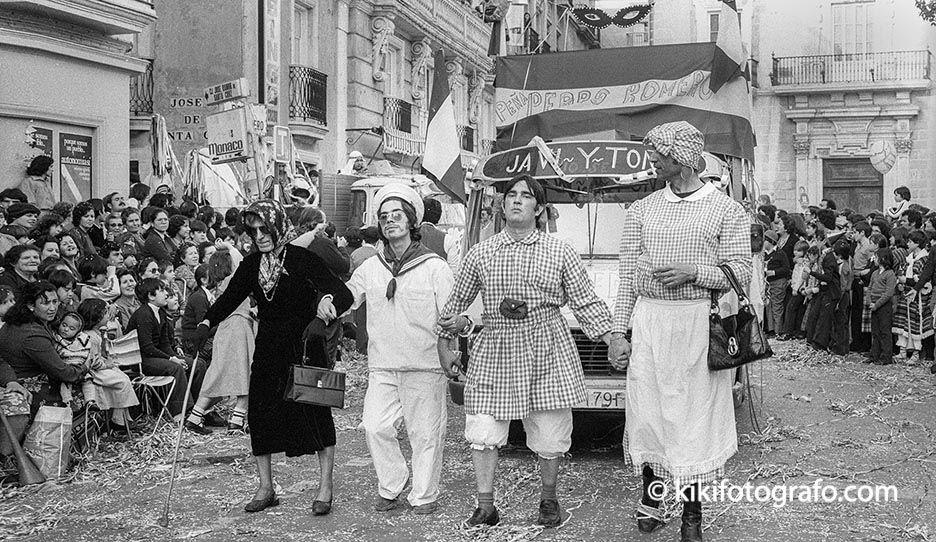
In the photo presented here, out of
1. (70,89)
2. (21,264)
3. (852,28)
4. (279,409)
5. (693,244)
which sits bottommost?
(279,409)

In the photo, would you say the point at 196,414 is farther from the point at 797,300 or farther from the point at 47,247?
the point at 797,300

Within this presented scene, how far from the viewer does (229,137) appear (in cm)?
1538

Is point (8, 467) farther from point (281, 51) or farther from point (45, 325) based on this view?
point (281, 51)

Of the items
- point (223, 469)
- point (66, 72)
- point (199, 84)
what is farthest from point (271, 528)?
point (199, 84)

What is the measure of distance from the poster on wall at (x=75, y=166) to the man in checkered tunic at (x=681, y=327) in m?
11.0

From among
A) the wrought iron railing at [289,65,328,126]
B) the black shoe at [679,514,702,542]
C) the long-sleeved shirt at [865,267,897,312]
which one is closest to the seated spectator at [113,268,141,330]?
the black shoe at [679,514,702,542]

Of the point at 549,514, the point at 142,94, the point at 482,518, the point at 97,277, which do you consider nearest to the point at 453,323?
the point at 482,518

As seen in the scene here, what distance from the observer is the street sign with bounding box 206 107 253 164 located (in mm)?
15156

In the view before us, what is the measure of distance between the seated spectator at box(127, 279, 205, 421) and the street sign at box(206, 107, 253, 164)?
519cm

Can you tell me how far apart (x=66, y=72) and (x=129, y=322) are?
21.1ft

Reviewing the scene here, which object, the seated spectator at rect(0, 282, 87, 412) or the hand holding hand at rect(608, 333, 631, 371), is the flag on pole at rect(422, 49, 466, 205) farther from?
the hand holding hand at rect(608, 333, 631, 371)

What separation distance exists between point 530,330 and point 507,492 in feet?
4.55

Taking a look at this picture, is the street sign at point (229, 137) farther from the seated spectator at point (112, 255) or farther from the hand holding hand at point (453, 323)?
Answer: the hand holding hand at point (453, 323)

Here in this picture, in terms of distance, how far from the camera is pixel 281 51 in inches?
848
